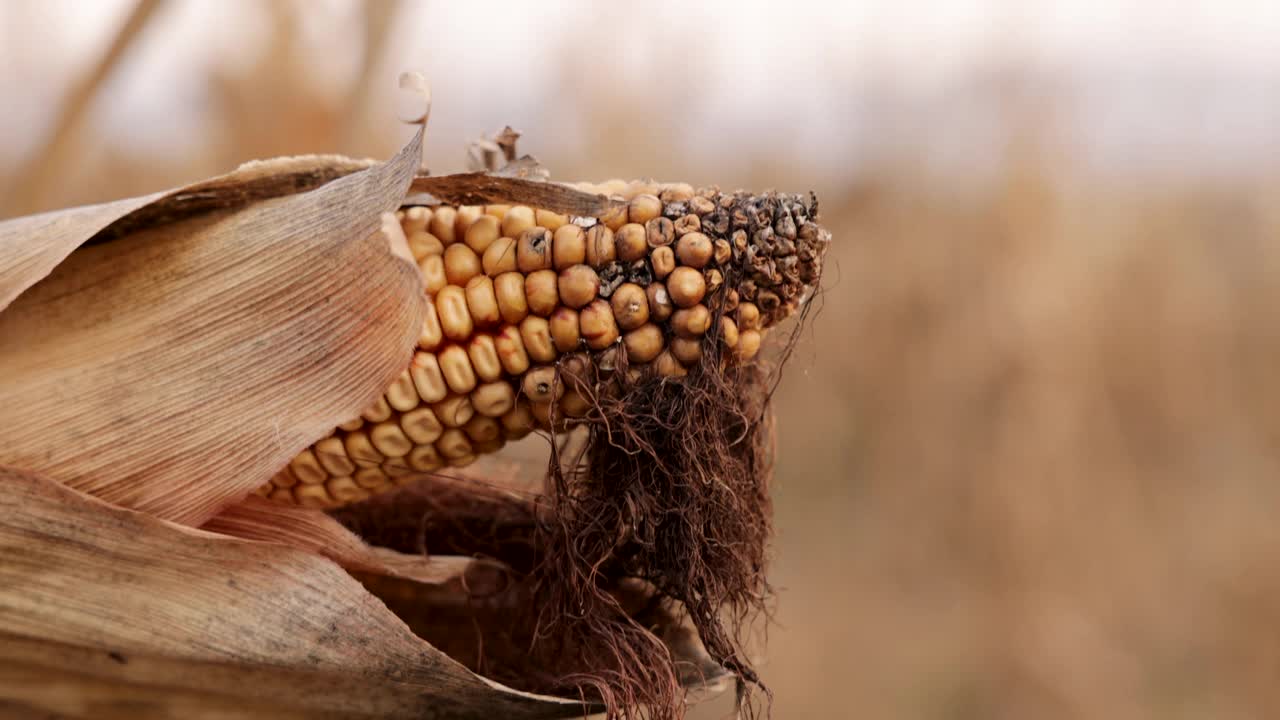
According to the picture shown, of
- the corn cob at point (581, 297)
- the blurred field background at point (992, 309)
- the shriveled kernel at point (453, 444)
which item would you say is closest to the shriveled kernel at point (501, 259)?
the corn cob at point (581, 297)

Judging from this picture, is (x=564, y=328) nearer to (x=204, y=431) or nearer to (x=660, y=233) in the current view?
(x=660, y=233)

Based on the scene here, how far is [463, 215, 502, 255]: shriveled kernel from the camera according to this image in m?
0.55

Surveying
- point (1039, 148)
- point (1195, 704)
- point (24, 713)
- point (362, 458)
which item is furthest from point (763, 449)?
point (1195, 704)

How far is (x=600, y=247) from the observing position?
53cm

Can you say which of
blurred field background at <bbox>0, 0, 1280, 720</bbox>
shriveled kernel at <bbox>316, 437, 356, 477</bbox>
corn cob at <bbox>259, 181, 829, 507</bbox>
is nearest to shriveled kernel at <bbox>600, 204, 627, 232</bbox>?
corn cob at <bbox>259, 181, 829, 507</bbox>

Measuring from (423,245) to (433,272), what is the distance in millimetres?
21

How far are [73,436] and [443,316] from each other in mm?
212

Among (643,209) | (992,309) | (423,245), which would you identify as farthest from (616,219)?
(992,309)

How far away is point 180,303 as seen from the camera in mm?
518

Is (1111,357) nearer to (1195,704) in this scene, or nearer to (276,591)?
(1195,704)

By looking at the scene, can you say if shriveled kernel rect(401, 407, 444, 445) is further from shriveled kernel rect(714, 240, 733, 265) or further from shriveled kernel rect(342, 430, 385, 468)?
shriveled kernel rect(714, 240, 733, 265)

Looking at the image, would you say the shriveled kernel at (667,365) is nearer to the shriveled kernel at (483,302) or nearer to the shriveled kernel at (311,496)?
the shriveled kernel at (483,302)

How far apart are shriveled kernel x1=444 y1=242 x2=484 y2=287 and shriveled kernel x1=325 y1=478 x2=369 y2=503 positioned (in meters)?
0.16

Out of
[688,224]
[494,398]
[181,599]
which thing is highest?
[688,224]
